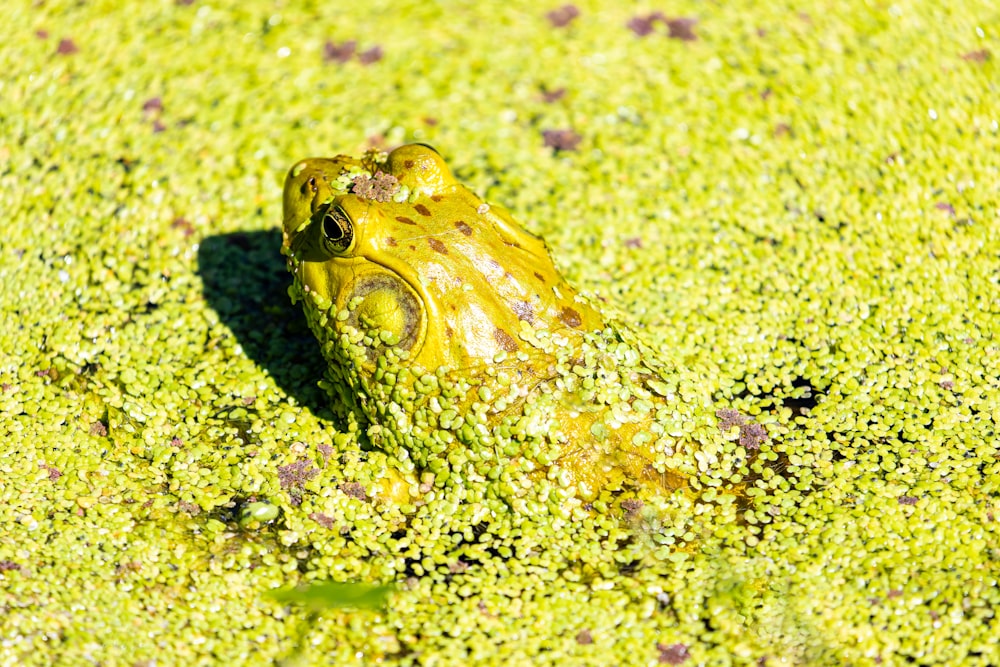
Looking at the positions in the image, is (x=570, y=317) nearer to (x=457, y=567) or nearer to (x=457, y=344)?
(x=457, y=344)

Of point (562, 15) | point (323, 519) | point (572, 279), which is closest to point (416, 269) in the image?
point (323, 519)

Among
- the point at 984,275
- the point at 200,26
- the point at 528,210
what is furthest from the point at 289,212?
the point at 984,275

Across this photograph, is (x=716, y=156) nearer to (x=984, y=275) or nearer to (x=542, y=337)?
(x=984, y=275)

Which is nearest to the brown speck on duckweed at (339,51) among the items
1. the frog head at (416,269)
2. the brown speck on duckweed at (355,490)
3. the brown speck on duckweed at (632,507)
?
the frog head at (416,269)

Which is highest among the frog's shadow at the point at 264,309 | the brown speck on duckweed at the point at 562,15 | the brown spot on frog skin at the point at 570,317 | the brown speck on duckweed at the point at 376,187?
the brown speck on duckweed at the point at 376,187

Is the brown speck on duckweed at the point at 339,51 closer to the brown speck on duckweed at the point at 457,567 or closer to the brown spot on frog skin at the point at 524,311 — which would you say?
A: the brown spot on frog skin at the point at 524,311

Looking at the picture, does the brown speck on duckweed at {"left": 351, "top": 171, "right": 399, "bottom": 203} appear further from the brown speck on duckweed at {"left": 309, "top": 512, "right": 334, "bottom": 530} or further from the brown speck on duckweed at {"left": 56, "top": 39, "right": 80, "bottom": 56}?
the brown speck on duckweed at {"left": 56, "top": 39, "right": 80, "bottom": 56}
